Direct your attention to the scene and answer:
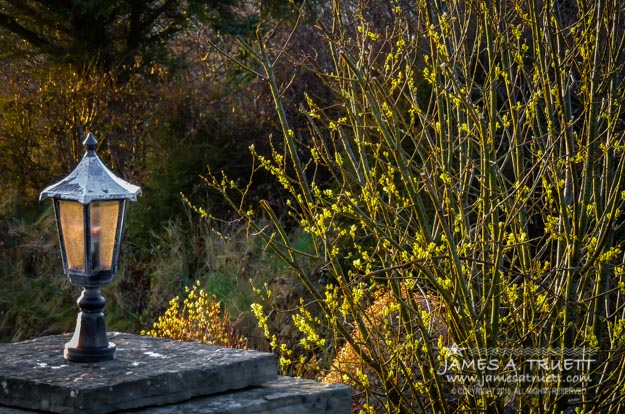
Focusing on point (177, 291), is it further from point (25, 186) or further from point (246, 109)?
point (25, 186)

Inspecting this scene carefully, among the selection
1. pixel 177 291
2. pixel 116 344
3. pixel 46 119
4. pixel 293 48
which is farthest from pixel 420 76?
pixel 116 344

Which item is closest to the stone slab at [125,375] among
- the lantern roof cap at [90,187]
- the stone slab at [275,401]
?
the stone slab at [275,401]

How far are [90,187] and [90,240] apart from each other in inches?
7.2

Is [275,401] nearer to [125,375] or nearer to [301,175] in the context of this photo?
[125,375]

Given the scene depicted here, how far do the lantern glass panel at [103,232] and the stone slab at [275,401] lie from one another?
553mm

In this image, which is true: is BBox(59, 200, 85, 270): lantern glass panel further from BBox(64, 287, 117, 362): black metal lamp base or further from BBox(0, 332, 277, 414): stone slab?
BBox(0, 332, 277, 414): stone slab

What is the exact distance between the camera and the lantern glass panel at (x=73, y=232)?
3455mm

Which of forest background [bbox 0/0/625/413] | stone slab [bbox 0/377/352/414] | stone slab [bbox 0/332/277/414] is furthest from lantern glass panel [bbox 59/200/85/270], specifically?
forest background [bbox 0/0/625/413]

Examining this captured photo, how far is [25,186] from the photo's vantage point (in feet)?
35.5

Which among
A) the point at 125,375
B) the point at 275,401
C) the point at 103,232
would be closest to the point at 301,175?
the point at 103,232

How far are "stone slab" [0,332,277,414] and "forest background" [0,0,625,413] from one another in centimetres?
60

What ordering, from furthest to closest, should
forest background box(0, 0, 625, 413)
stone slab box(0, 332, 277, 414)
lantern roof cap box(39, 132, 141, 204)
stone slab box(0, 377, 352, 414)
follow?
forest background box(0, 0, 625, 413) → lantern roof cap box(39, 132, 141, 204) → stone slab box(0, 377, 352, 414) → stone slab box(0, 332, 277, 414)

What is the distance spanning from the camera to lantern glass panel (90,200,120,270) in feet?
11.3

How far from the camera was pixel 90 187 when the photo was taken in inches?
136
